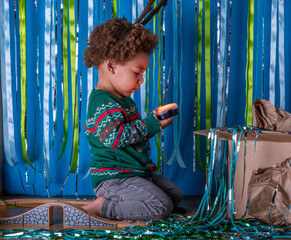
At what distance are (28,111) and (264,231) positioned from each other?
1.14 meters

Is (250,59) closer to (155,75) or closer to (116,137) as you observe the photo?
(155,75)

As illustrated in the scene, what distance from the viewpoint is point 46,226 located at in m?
1.18

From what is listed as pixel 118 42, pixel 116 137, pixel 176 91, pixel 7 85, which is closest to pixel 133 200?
pixel 116 137

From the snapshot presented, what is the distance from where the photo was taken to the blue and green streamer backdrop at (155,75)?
5.61 feet

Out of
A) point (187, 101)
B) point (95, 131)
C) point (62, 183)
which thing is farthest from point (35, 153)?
point (187, 101)

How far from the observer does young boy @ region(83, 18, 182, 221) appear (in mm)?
1255

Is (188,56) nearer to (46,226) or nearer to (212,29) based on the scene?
(212,29)

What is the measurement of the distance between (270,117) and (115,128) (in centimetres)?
52

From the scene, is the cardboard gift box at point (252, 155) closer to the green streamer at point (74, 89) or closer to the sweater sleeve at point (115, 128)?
the sweater sleeve at point (115, 128)

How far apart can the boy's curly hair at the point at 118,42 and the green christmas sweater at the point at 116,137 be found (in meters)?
0.13

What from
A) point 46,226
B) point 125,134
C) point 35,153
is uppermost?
point 125,134

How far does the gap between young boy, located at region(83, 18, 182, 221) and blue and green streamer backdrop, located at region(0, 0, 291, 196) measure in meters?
0.35

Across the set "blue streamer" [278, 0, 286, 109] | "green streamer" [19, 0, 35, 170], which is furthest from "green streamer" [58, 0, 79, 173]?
"blue streamer" [278, 0, 286, 109]

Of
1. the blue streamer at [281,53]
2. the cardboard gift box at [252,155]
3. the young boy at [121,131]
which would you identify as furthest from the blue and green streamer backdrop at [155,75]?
the cardboard gift box at [252,155]
